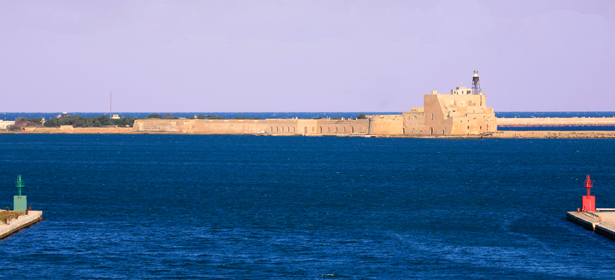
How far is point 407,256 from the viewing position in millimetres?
22188

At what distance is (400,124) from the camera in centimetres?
10062

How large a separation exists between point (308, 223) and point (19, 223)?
10.6 meters

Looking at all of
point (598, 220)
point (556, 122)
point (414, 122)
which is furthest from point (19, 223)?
point (556, 122)

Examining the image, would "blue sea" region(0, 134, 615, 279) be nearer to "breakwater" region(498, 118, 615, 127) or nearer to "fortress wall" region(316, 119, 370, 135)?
"fortress wall" region(316, 119, 370, 135)

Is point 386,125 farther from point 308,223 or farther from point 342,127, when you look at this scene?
point 308,223

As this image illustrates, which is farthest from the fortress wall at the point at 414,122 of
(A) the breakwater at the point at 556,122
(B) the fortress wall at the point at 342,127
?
(A) the breakwater at the point at 556,122

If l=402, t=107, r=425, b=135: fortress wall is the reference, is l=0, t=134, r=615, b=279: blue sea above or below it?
below

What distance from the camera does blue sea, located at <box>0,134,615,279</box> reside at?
67.7ft

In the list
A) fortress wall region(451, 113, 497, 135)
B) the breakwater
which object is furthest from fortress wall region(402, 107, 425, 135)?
the breakwater

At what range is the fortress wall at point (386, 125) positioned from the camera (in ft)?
331

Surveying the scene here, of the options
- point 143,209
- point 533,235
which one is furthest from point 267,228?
point 533,235

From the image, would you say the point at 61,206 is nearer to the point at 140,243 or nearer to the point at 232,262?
the point at 140,243

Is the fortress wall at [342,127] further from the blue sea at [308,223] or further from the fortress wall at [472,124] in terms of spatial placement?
the blue sea at [308,223]

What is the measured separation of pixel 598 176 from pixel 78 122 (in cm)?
10779
